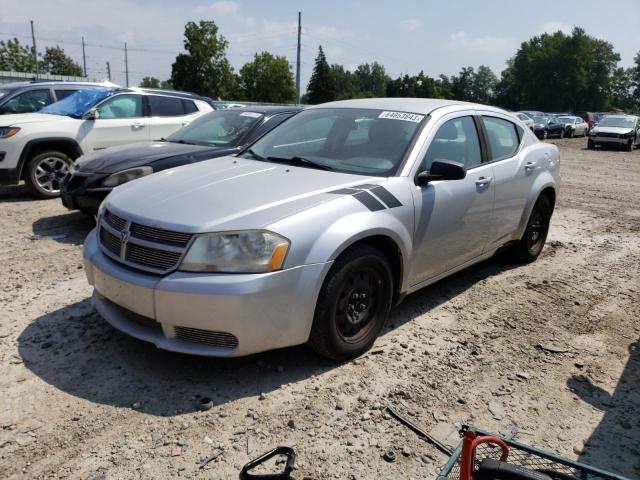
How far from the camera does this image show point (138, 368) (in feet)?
11.2

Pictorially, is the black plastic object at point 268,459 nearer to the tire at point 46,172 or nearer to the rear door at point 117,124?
the tire at point 46,172

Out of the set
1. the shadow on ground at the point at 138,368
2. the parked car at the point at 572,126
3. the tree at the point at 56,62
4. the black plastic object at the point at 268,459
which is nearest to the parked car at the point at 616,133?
the parked car at the point at 572,126

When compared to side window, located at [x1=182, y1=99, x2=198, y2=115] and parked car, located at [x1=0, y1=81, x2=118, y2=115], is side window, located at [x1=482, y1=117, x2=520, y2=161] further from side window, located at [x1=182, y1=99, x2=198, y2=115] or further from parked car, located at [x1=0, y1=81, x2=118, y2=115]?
parked car, located at [x1=0, y1=81, x2=118, y2=115]

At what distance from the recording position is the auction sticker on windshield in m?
4.23

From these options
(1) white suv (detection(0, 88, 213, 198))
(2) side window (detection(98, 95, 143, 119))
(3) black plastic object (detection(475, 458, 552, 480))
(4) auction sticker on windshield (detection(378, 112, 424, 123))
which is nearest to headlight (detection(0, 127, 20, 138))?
(1) white suv (detection(0, 88, 213, 198))

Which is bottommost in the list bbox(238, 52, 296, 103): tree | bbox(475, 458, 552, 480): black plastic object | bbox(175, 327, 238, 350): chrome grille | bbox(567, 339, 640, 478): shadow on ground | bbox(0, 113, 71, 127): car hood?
bbox(567, 339, 640, 478): shadow on ground

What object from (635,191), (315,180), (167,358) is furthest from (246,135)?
(635,191)

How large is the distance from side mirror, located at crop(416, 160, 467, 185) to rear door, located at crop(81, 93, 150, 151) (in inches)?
250

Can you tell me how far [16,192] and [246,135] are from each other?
4482 mm

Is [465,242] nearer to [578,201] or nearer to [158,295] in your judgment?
[158,295]

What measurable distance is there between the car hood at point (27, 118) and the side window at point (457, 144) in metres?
6.46

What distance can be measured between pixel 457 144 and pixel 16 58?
216 feet

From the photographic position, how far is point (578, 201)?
1005cm

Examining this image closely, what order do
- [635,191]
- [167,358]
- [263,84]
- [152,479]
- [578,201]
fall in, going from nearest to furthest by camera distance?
1. [152,479]
2. [167,358]
3. [578,201]
4. [635,191]
5. [263,84]
